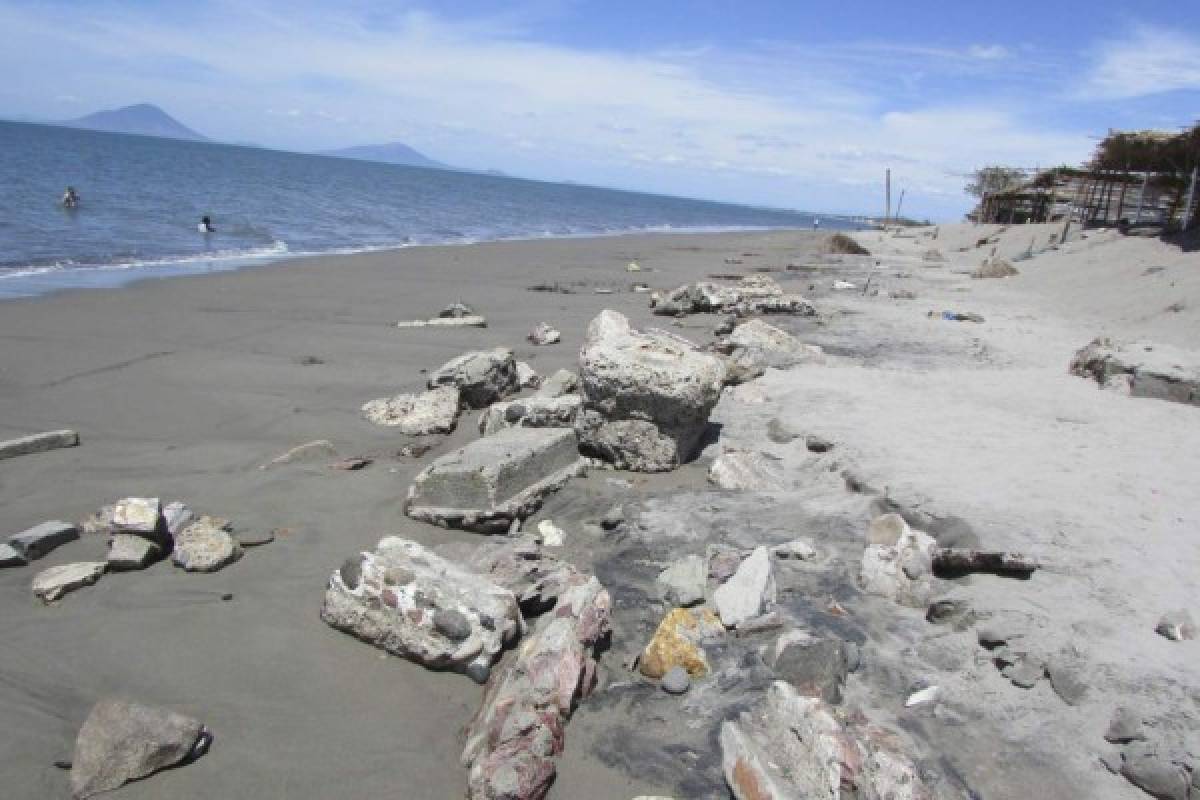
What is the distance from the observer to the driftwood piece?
154 inches

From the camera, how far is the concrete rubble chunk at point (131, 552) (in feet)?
13.3

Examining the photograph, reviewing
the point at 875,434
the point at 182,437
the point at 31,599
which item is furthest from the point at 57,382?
the point at 875,434

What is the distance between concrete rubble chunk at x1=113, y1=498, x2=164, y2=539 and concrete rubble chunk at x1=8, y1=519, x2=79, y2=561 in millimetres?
337

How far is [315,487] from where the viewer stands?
5238 mm

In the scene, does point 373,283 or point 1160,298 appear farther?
point 373,283

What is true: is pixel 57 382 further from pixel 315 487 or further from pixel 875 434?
pixel 875 434

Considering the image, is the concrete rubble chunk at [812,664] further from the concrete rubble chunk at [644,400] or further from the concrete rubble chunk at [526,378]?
the concrete rubble chunk at [526,378]

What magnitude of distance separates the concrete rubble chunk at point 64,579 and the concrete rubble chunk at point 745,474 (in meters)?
3.84

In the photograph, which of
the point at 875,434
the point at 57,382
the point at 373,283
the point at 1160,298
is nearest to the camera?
the point at 875,434

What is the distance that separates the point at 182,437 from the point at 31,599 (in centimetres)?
254

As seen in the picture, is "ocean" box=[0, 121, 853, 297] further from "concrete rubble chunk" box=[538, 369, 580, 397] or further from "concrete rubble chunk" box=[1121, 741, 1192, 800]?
"concrete rubble chunk" box=[1121, 741, 1192, 800]

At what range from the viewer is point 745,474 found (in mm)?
5430


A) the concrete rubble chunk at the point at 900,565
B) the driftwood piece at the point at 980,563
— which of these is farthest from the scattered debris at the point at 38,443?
the driftwood piece at the point at 980,563

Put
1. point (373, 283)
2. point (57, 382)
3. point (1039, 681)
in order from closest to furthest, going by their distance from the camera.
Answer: point (1039, 681) → point (57, 382) → point (373, 283)
